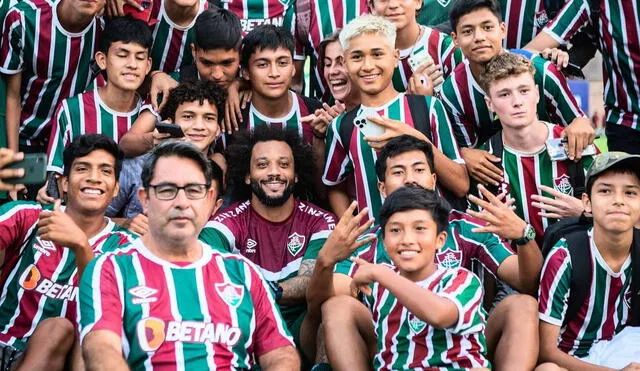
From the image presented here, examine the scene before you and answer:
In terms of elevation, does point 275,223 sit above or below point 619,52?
below

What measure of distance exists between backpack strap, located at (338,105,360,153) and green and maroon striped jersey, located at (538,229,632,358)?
1.50 meters

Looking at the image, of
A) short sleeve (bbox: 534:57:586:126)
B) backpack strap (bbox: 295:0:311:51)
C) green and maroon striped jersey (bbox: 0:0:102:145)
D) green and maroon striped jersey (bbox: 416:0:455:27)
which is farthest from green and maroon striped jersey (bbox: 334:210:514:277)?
green and maroon striped jersey (bbox: 416:0:455:27)

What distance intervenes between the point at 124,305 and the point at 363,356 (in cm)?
123

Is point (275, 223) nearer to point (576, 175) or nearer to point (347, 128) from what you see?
point (347, 128)

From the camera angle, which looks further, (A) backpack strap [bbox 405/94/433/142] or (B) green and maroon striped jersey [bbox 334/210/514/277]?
(A) backpack strap [bbox 405/94/433/142]

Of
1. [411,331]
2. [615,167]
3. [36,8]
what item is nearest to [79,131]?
[36,8]

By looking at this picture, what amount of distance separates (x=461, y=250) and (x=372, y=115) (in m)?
0.97

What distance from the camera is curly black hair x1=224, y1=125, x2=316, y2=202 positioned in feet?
22.2

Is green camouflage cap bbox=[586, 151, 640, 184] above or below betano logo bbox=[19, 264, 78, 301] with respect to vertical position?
above

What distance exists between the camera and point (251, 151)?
6.72 m

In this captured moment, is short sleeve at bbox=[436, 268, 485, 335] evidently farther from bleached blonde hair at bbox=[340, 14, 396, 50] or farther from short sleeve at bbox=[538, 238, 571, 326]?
bleached blonde hair at bbox=[340, 14, 396, 50]

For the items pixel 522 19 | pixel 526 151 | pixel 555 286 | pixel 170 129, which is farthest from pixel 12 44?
pixel 555 286

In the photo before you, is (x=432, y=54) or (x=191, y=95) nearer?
(x=191, y=95)

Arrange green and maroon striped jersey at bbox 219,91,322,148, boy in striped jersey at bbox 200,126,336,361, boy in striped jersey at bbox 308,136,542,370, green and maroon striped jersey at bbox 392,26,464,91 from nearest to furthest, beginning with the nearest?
boy in striped jersey at bbox 308,136,542,370
boy in striped jersey at bbox 200,126,336,361
green and maroon striped jersey at bbox 219,91,322,148
green and maroon striped jersey at bbox 392,26,464,91
